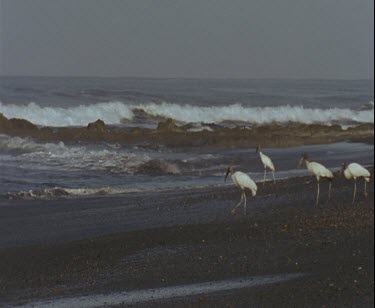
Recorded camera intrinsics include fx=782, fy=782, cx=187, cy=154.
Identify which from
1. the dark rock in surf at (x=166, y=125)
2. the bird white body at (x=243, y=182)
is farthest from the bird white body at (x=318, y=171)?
the dark rock in surf at (x=166, y=125)

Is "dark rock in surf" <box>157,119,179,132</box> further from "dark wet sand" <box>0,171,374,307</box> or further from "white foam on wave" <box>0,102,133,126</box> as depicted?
"dark wet sand" <box>0,171,374,307</box>

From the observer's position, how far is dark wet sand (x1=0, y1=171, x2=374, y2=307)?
9.43 feet

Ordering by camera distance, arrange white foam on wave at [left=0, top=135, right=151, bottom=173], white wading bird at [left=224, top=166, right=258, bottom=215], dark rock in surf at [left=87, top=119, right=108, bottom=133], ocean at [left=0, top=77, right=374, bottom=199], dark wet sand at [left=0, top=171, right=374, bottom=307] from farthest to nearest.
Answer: white wading bird at [left=224, top=166, right=258, bottom=215] < dark rock in surf at [left=87, top=119, right=108, bottom=133] < ocean at [left=0, top=77, right=374, bottom=199] < white foam on wave at [left=0, top=135, right=151, bottom=173] < dark wet sand at [left=0, top=171, right=374, bottom=307]

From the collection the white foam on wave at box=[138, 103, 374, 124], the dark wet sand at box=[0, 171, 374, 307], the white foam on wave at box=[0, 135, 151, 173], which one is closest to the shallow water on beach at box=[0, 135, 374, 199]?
the white foam on wave at box=[0, 135, 151, 173]

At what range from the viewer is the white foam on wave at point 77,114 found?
346cm

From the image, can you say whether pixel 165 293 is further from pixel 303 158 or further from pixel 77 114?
pixel 303 158

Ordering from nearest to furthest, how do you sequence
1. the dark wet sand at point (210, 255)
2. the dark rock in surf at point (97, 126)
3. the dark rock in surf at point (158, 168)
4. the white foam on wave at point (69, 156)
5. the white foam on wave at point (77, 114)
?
the dark wet sand at point (210, 255), the white foam on wave at point (69, 156), the white foam on wave at point (77, 114), the dark rock in surf at point (97, 126), the dark rock in surf at point (158, 168)

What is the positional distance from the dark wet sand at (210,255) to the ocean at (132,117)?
0.15m

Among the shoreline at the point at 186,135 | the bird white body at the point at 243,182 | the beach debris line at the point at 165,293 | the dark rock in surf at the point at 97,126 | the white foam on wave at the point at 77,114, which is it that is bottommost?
the beach debris line at the point at 165,293

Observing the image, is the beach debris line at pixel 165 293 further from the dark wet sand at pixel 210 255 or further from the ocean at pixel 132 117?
the ocean at pixel 132 117

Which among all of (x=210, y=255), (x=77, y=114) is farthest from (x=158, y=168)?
(x=210, y=255)

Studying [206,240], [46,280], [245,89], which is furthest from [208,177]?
[46,280]

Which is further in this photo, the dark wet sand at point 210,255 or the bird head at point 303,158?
the bird head at point 303,158

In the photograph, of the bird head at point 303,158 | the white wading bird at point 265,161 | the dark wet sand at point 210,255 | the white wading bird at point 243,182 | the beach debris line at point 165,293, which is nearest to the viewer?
the beach debris line at point 165,293
